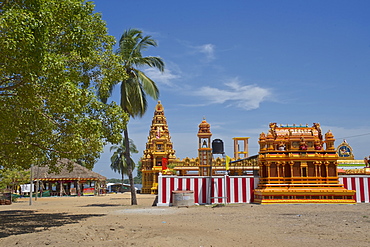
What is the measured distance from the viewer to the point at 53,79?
956 centimetres

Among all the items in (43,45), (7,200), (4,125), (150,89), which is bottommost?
(7,200)

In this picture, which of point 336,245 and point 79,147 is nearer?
point 336,245

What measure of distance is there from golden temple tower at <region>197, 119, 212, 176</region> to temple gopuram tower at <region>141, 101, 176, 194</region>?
30.0m

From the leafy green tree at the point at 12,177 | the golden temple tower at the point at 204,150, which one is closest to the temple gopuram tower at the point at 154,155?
the leafy green tree at the point at 12,177

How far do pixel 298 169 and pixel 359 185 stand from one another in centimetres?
402

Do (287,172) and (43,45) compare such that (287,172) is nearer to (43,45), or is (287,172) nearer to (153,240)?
(153,240)

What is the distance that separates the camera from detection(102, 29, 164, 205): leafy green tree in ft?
72.5

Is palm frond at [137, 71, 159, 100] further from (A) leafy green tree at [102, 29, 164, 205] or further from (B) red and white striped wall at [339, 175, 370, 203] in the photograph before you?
(B) red and white striped wall at [339, 175, 370, 203]

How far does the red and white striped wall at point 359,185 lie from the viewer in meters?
21.1

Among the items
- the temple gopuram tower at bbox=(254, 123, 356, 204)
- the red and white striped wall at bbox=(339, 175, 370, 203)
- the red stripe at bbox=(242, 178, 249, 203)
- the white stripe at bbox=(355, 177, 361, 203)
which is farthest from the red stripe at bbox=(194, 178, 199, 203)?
the white stripe at bbox=(355, 177, 361, 203)

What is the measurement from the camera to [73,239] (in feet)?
28.2

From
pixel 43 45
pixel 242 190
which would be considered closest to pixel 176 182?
pixel 242 190

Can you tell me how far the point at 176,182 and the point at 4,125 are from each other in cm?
1140

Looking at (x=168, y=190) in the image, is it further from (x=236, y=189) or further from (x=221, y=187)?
(x=236, y=189)
